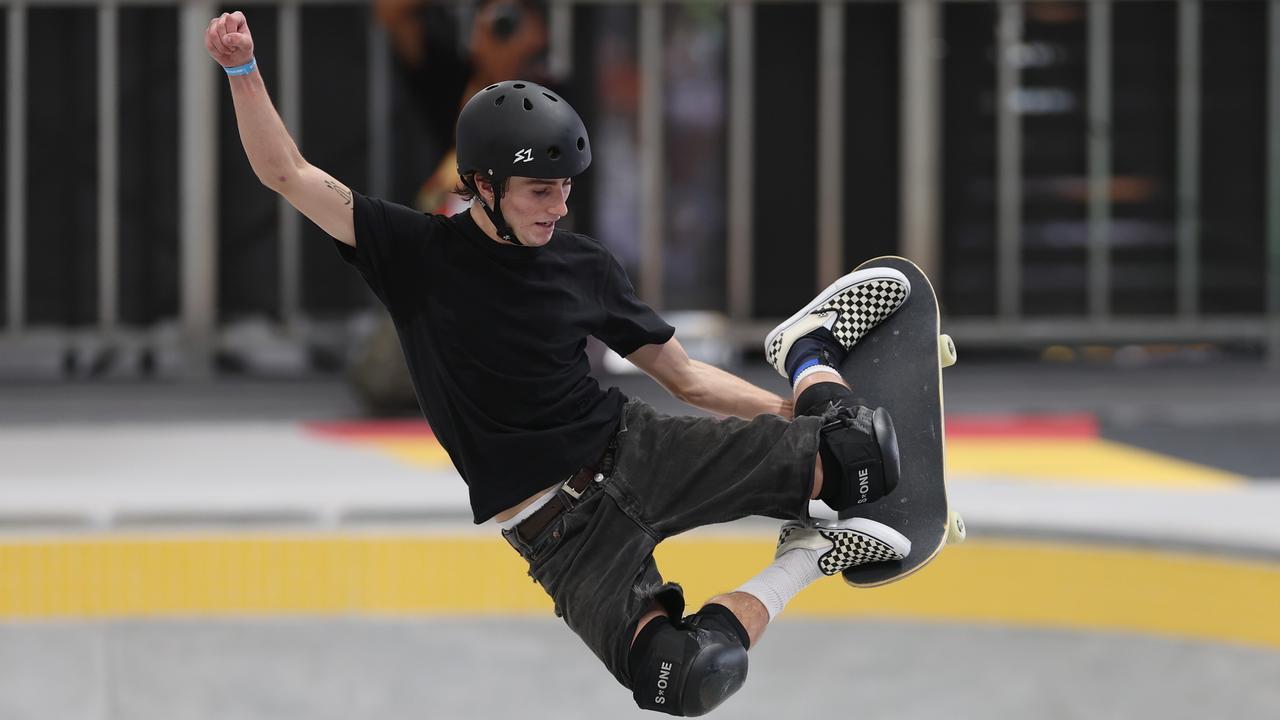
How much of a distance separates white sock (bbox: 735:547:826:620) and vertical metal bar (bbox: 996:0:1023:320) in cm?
1211

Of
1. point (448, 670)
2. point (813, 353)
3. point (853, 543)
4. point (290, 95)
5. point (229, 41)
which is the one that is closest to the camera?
point (229, 41)

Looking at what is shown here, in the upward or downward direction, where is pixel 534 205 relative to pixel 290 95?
downward

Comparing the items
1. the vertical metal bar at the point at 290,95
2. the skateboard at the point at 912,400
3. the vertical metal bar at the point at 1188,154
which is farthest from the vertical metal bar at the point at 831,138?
the skateboard at the point at 912,400

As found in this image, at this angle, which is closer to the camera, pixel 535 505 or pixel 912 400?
pixel 535 505

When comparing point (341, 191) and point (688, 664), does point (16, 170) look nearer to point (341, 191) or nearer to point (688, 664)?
point (341, 191)

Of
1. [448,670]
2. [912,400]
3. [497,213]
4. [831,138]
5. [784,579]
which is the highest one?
[831,138]

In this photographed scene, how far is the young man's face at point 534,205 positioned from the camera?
2.90 meters

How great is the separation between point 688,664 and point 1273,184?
13.3 metres

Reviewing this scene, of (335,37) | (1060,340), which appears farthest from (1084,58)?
(335,37)

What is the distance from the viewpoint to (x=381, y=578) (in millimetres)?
6227

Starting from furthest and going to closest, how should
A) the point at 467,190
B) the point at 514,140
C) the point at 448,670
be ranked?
the point at 448,670 < the point at 467,190 < the point at 514,140

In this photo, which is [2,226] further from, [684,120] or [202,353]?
[684,120]

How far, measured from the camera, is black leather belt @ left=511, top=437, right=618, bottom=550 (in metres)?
3.21

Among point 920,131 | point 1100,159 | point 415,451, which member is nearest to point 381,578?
point 415,451
